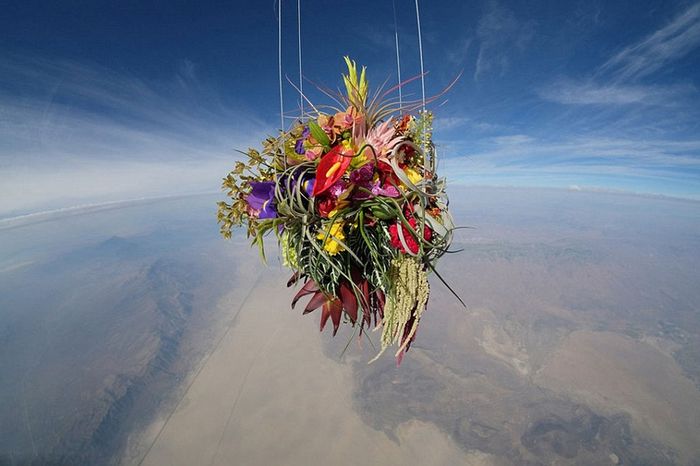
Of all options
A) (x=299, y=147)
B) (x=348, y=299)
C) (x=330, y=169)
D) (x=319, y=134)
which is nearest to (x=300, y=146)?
(x=299, y=147)

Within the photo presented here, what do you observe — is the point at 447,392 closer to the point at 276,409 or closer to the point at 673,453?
the point at 276,409

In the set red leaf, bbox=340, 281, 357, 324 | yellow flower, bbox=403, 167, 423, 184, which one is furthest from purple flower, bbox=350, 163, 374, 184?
→ red leaf, bbox=340, 281, 357, 324

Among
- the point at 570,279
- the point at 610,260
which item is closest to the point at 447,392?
the point at 570,279

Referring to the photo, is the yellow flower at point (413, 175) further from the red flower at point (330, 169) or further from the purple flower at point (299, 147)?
the purple flower at point (299, 147)

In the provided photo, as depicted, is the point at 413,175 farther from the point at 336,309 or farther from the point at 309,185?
the point at 336,309

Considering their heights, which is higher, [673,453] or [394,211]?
[394,211]

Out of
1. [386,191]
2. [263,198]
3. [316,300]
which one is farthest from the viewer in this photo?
[316,300]

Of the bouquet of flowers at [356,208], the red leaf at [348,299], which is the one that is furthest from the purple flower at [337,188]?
the red leaf at [348,299]

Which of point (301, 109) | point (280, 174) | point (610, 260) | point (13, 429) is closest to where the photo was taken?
point (280, 174)
